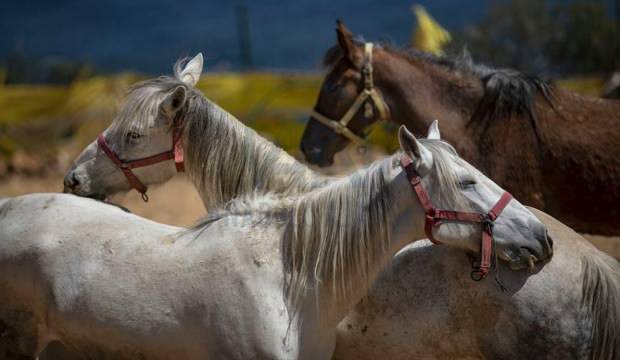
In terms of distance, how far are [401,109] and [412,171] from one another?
2048 millimetres

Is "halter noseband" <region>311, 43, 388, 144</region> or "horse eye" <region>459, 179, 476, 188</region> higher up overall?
"horse eye" <region>459, 179, 476, 188</region>

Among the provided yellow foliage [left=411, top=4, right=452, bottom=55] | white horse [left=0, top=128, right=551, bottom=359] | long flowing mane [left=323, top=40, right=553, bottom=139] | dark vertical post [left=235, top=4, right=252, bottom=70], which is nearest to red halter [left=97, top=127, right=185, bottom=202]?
white horse [left=0, top=128, right=551, bottom=359]

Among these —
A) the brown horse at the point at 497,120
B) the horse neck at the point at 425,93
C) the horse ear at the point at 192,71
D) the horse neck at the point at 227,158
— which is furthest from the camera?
the horse neck at the point at 425,93

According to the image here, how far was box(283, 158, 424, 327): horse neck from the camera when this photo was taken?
2.85 m

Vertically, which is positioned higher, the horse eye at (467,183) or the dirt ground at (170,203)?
the horse eye at (467,183)

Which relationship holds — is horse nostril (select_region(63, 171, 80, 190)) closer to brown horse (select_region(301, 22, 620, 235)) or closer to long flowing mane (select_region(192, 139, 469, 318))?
long flowing mane (select_region(192, 139, 469, 318))

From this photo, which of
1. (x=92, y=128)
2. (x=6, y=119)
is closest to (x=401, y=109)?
(x=92, y=128)

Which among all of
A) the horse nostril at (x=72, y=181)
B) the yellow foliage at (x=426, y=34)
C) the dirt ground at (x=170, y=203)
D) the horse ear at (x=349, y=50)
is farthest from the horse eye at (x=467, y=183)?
the yellow foliage at (x=426, y=34)

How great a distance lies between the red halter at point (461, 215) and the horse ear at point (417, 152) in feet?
0.10

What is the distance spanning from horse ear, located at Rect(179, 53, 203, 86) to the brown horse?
117cm

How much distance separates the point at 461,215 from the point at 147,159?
4.99 ft

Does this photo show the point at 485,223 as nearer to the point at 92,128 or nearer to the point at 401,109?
the point at 401,109

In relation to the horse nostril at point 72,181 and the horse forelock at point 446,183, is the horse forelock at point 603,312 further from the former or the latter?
the horse nostril at point 72,181

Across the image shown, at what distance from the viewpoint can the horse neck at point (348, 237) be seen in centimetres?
285
